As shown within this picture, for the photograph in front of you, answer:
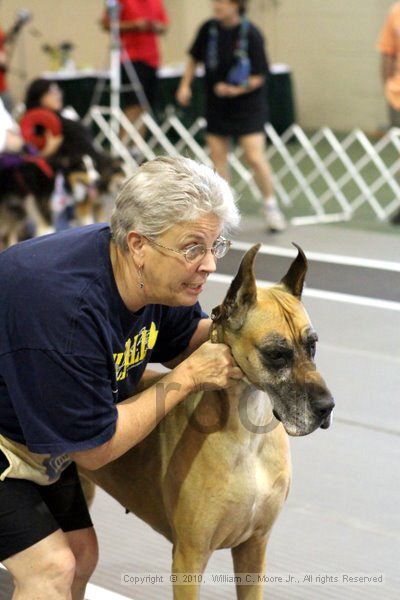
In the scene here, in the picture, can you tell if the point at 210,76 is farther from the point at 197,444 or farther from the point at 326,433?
the point at 197,444

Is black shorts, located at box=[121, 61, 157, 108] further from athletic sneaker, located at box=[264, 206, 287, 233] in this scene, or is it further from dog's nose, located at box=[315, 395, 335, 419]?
dog's nose, located at box=[315, 395, 335, 419]

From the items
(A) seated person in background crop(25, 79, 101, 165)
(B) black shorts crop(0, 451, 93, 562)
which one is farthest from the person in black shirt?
(B) black shorts crop(0, 451, 93, 562)

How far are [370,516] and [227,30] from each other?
5248mm

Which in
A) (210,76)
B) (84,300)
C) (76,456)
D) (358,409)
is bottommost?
(358,409)

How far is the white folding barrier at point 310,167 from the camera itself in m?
9.10

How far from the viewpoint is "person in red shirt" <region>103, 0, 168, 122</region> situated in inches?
422

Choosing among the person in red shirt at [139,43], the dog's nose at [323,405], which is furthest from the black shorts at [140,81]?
the dog's nose at [323,405]

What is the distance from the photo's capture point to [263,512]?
249cm

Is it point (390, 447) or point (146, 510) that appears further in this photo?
point (390, 447)

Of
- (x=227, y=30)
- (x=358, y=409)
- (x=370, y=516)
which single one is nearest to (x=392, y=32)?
(x=227, y=30)

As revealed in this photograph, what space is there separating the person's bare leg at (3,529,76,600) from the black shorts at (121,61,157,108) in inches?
354

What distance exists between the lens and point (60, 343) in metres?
2.20

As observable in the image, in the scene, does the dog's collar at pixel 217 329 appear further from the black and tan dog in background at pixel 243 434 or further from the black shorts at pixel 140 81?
the black shorts at pixel 140 81

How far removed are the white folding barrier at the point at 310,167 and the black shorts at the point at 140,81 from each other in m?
0.20
